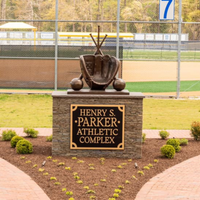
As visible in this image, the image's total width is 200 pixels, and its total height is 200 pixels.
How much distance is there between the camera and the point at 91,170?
8.77 meters

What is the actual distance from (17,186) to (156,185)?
221 cm

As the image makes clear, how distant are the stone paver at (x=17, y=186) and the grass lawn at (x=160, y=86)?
15458 mm

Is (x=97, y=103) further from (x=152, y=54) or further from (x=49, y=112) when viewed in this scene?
(x=152, y=54)

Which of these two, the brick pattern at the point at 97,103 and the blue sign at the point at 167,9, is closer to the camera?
the brick pattern at the point at 97,103

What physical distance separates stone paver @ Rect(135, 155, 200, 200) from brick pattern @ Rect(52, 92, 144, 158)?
3.42ft

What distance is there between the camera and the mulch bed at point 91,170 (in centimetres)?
754

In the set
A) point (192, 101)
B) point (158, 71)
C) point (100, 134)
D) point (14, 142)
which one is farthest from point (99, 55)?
point (158, 71)

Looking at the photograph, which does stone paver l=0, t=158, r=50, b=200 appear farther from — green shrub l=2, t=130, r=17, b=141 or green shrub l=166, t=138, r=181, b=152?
green shrub l=166, t=138, r=181, b=152

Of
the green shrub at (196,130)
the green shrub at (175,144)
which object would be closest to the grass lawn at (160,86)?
the green shrub at (196,130)

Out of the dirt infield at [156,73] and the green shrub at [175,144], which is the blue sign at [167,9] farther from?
the green shrub at [175,144]

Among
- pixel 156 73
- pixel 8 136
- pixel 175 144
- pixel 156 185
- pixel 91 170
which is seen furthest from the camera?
pixel 156 73

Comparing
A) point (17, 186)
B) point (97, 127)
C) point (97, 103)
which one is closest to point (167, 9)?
point (97, 103)

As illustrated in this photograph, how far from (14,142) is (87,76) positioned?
2196 millimetres

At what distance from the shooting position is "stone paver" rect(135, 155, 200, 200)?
7.32 metres
